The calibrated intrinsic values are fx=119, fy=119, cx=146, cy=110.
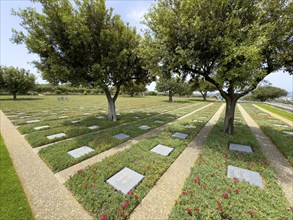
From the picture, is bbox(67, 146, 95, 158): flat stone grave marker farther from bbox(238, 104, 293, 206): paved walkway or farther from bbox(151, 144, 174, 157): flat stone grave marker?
bbox(238, 104, 293, 206): paved walkway

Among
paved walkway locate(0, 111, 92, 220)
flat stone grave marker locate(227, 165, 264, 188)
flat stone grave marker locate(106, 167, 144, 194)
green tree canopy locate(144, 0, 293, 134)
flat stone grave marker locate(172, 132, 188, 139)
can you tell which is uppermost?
green tree canopy locate(144, 0, 293, 134)

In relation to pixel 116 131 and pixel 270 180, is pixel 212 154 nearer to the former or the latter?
pixel 270 180

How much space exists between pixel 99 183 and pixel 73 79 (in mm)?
5544

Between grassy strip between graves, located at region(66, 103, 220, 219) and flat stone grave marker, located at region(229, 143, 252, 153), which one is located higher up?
flat stone grave marker, located at region(229, 143, 252, 153)

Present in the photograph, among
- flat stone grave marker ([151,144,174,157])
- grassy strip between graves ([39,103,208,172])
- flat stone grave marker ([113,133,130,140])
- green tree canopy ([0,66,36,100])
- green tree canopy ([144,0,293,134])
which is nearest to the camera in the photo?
grassy strip between graves ([39,103,208,172])

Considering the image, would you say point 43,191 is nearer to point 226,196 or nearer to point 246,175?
point 226,196

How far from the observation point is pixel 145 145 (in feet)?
14.2

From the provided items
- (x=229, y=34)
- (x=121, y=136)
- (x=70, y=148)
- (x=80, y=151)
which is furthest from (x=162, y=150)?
(x=229, y=34)

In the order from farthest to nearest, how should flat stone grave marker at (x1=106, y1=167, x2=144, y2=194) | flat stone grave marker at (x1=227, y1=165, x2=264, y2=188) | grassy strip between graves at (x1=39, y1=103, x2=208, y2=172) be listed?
grassy strip between graves at (x1=39, y1=103, x2=208, y2=172), flat stone grave marker at (x1=227, y1=165, x2=264, y2=188), flat stone grave marker at (x1=106, y1=167, x2=144, y2=194)

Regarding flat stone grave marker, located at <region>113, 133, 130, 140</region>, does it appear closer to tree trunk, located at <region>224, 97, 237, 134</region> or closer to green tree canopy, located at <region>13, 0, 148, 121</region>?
green tree canopy, located at <region>13, 0, 148, 121</region>

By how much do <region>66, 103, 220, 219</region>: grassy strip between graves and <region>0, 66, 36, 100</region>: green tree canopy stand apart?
27.2 meters

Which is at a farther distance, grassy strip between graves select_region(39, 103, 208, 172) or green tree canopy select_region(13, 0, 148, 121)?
green tree canopy select_region(13, 0, 148, 121)

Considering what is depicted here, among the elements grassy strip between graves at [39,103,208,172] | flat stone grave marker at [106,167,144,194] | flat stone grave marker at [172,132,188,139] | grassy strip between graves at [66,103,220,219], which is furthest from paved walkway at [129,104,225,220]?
grassy strip between graves at [39,103,208,172]

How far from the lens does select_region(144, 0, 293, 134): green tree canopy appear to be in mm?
3570
